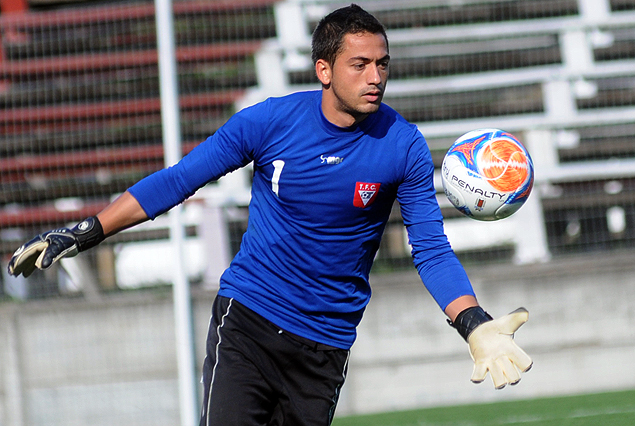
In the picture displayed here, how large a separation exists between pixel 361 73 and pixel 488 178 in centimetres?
69

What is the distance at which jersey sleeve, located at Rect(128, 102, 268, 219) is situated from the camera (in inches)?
128

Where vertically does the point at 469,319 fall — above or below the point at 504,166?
below

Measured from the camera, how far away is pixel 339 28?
3.44m

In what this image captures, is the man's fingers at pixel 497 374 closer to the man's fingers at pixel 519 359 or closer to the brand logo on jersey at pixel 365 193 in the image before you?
the man's fingers at pixel 519 359

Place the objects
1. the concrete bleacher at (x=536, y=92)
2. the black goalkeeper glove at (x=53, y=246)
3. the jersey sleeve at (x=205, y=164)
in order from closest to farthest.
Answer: the black goalkeeper glove at (x=53, y=246)
the jersey sleeve at (x=205, y=164)
the concrete bleacher at (x=536, y=92)

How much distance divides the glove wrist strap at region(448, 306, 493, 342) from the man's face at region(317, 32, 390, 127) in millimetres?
907

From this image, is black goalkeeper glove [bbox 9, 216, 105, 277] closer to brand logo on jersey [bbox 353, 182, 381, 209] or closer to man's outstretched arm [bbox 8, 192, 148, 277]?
man's outstretched arm [bbox 8, 192, 148, 277]

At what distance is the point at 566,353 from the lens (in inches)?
296

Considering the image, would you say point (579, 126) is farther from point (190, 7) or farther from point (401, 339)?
point (190, 7)

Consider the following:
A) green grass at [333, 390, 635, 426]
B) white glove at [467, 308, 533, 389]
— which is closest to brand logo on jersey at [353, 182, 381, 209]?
white glove at [467, 308, 533, 389]

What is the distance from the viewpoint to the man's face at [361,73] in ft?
11.0

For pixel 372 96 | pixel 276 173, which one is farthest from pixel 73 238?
pixel 372 96

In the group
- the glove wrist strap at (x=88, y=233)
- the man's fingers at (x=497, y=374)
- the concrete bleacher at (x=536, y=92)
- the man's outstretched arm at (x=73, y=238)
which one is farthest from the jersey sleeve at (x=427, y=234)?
the concrete bleacher at (x=536, y=92)

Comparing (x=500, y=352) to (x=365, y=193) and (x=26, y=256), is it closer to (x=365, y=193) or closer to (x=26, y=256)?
(x=365, y=193)
